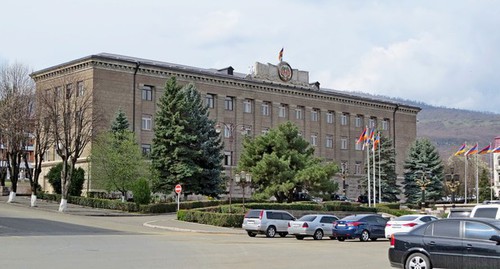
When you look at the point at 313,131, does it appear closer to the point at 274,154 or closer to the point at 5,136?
the point at 274,154

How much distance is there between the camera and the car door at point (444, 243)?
1566 cm

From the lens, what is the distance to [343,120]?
3671 inches

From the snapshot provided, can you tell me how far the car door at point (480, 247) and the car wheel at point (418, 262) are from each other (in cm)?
92

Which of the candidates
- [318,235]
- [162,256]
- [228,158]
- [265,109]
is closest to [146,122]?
[228,158]

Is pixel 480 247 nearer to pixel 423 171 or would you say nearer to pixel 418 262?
pixel 418 262

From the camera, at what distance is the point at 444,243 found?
52.1 feet

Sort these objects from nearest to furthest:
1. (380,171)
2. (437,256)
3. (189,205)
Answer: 1. (437,256)
2. (189,205)
3. (380,171)

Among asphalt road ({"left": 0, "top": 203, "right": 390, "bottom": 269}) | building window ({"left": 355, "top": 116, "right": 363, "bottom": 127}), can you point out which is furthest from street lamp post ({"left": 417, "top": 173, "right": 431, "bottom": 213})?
asphalt road ({"left": 0, "top": 203, "right": 390, "bottom": 269})

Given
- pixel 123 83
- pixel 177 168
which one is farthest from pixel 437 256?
pixel 123 83

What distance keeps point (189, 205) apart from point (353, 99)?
142 ft

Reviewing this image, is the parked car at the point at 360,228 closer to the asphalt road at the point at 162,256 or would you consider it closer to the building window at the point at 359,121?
the asphalt road at the point at 162,256

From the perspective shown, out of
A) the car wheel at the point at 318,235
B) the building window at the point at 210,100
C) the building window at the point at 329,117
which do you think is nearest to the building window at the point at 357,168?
the building window at the point at 329,117

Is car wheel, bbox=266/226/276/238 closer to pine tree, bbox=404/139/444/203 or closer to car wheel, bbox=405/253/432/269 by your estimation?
car wheel, bbox=405/253/432/269

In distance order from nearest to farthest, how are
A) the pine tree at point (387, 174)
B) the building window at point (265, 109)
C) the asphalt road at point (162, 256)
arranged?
the asphalt road at point (162, 256) → the pine tree at point (387, 174) → the building window at point (265, 109)
